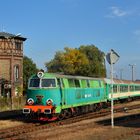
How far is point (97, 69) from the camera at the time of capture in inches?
3708

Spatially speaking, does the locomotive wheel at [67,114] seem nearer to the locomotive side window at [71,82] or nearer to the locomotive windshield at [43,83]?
the locomotive side window at [71,82]

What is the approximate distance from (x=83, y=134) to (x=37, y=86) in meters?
8.75

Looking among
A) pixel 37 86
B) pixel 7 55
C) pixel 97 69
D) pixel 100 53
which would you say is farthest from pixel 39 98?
pixel 100 53

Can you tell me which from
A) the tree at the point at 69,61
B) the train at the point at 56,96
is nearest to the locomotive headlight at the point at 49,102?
the train at the point at 56,96

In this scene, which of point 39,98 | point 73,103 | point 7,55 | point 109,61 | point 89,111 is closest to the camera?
point 109,61

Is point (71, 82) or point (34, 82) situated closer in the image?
point (34, 82)

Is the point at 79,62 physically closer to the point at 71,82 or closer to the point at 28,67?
the point at 28,67

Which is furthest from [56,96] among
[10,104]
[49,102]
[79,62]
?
[79,62]

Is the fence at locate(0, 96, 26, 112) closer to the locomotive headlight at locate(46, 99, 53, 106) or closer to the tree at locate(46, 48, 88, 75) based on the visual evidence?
the locomotive headlight at locate(46, 99, 53, 106)

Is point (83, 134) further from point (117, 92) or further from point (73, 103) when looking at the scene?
point (117, 92)

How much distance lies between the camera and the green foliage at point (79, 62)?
306 feet

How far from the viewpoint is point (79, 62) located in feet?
328

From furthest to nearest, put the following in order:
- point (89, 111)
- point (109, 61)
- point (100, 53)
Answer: point (100, 53) → point (89, 111) → point (109, 61)

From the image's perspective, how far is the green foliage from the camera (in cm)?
9312
